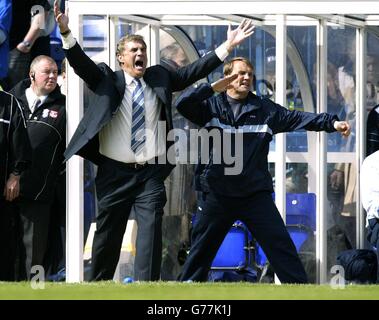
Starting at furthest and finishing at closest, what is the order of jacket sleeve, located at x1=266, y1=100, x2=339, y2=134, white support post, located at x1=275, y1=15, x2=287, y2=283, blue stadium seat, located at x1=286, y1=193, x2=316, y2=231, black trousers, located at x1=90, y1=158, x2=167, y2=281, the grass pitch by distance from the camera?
blue stadium seat, located at x1=286, y1=193, x2=316, y2=231, white support post, located at x1=275, y1=15, x2=287, y2=283, jacket sleeve, located at x1=266, y1=100, x2=339, y2=134, black trousers, located at x1=90, y1=158, x2=167, y2=281, the grass pitch

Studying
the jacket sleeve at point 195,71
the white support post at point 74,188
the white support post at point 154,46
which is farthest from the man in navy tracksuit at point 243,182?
the white support post at point 154,46

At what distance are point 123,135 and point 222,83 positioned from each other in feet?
2.96

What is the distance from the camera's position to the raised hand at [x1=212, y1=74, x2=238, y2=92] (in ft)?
50.2

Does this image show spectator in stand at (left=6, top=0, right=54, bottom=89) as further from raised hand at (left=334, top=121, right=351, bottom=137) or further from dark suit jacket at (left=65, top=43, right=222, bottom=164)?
raised hand at (left=334, top=121, right=351, bottom=137)

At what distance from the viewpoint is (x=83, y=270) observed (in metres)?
16.2

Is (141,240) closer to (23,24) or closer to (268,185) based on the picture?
(268,185)

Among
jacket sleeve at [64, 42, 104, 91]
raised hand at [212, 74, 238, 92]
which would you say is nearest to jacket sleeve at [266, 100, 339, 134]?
raised hand at [212, 74, 238, 92]

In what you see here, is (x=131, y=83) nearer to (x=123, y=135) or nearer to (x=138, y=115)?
(x=138, y=115)

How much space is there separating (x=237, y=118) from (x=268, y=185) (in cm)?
60

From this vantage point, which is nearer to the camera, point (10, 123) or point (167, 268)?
point (10, 123)

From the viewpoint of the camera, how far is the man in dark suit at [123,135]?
15016 millimetres

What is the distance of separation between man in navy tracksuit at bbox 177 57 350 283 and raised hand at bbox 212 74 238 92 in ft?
0.24
